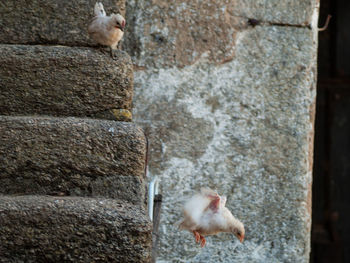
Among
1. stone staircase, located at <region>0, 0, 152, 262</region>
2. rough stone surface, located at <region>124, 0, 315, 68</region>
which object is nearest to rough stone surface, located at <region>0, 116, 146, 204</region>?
stone staircase, located at <region>0, 0, 152, 262</region>

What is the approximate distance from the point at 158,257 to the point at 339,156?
6.21 ft

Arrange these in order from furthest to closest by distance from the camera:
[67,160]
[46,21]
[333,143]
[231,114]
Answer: [333,143] < [231,114] < [46,21] < [67,160]

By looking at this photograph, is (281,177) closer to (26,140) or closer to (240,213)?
(240,213)

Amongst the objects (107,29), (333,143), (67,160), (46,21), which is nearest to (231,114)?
(107,29)

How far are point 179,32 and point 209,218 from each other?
38.6 inches

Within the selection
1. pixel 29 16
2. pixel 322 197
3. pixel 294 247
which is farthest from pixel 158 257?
pixel 322 197

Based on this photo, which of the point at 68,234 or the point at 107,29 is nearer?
the point at 68,234

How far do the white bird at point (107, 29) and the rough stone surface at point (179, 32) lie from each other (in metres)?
0.48

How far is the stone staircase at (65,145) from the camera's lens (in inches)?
63.7

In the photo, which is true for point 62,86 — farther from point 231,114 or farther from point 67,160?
point 231,114

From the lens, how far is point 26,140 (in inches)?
71.8

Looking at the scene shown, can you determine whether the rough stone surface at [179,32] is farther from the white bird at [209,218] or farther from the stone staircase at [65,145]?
the white bird at [209,218]

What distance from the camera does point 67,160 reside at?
1.82m

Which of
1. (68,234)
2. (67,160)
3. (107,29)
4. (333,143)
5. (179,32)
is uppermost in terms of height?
(179,32)
